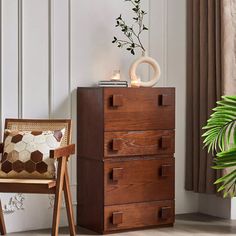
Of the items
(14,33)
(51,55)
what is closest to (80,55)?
(51,55)

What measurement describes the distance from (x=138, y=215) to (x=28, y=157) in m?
0.92

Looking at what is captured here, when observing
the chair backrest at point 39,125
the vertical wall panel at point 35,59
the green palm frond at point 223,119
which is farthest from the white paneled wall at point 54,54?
the green palm frond at point 223,119

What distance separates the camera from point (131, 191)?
4.26m

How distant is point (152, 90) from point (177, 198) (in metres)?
1.03

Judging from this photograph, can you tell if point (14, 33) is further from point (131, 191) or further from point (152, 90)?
point (131, 191)

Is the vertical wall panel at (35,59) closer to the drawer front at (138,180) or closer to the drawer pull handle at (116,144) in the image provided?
the drawer pull handle at (116,144)

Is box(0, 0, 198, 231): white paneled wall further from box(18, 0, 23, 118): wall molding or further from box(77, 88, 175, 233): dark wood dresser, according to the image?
Result: box(77, 88, 175, 233): dark wood dresser

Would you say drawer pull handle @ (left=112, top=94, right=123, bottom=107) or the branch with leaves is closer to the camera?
drawer pull handle @ (left=112, top=94, right=123, bottom=107)

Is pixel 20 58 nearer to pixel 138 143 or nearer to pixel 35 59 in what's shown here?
pixel 35 59

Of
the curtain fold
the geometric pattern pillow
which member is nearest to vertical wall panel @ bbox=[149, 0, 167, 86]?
the curtain fold

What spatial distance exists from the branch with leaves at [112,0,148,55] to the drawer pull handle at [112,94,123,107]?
535 millimetres

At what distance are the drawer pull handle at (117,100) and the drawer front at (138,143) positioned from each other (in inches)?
7.8

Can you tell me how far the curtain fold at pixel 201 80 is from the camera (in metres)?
4.59

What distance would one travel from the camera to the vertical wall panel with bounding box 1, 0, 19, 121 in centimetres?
417
